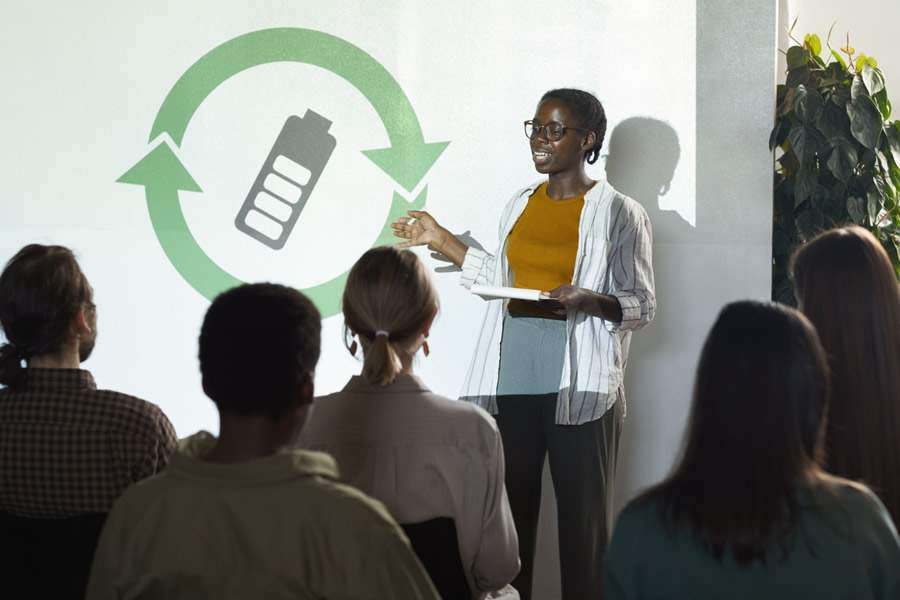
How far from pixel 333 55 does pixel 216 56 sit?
0.40m

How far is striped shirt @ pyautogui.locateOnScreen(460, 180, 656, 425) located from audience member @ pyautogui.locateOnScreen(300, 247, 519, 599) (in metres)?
1.09

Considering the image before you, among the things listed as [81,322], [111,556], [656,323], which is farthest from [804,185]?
[111,556]

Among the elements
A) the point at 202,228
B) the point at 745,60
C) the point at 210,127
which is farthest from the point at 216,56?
the point at 745,60

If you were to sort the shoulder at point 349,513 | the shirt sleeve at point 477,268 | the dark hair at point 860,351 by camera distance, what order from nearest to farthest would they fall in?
the shoulder at point 349,513 < the dark hair at point 860,351 < the shirt sleeve at point 477,268

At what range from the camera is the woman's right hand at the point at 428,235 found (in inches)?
145

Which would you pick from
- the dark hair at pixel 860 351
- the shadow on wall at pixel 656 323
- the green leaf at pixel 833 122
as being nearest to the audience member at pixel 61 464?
the dark hair at pixel 860 351

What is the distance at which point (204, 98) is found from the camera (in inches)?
156

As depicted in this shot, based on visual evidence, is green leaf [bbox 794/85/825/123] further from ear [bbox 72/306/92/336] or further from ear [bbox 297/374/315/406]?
ear [bbox 297/374/315/406]

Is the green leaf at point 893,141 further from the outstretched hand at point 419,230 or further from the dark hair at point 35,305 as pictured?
the dark hair at point 35,305

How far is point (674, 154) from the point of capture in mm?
3814

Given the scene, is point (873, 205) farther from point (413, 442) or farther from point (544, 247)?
point (413, 442)

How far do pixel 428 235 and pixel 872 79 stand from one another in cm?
162

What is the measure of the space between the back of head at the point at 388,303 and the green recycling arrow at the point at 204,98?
5.65 ft

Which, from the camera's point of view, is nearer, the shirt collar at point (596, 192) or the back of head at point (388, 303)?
the back of head at point (388, 303)
